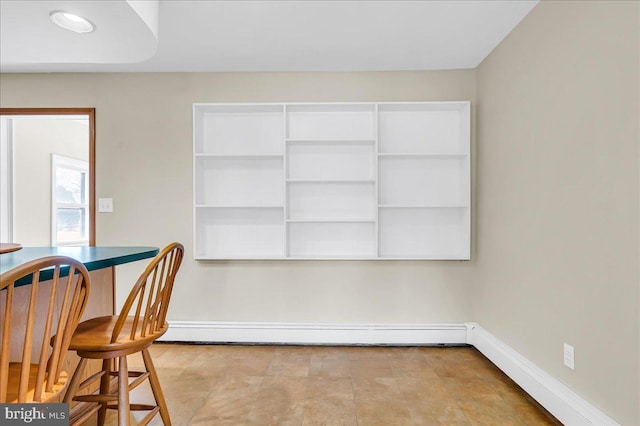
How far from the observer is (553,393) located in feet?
6.78

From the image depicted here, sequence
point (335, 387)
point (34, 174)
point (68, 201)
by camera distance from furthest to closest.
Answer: point (68, 201), point (34, 174), point (335, 387)

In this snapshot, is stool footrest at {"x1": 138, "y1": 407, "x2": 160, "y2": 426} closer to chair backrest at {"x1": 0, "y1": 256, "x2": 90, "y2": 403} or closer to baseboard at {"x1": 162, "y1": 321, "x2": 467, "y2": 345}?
chair backrest at {"x1": 0, "y1": 256, "x2": 90, "y2": 403}

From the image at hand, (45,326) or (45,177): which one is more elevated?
(45,177)

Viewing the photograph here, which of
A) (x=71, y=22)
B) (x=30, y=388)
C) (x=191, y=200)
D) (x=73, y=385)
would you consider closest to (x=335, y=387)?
(x=73, y=385)

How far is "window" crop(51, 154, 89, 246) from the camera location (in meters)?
4.64

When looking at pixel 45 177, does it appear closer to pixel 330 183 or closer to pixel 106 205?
pixel 106 205

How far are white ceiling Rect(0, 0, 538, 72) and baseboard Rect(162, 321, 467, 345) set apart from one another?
2197mm

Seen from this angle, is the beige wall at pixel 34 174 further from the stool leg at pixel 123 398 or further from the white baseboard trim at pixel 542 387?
the white baseboard trim at pixel 542 387

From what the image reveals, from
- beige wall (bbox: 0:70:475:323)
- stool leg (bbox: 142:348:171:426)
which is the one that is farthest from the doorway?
stool leg (bbox: 142:348:171:426)

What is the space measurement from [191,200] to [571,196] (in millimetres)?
2784

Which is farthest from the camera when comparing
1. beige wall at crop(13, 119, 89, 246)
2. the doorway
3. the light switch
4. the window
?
the window

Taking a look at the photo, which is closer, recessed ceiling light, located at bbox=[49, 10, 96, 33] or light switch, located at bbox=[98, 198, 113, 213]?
recessed ceiling light, located at bbox=[49, 10, 96, 33]

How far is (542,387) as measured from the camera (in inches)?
85.7

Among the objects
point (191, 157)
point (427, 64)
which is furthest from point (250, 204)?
point (427, 64)
